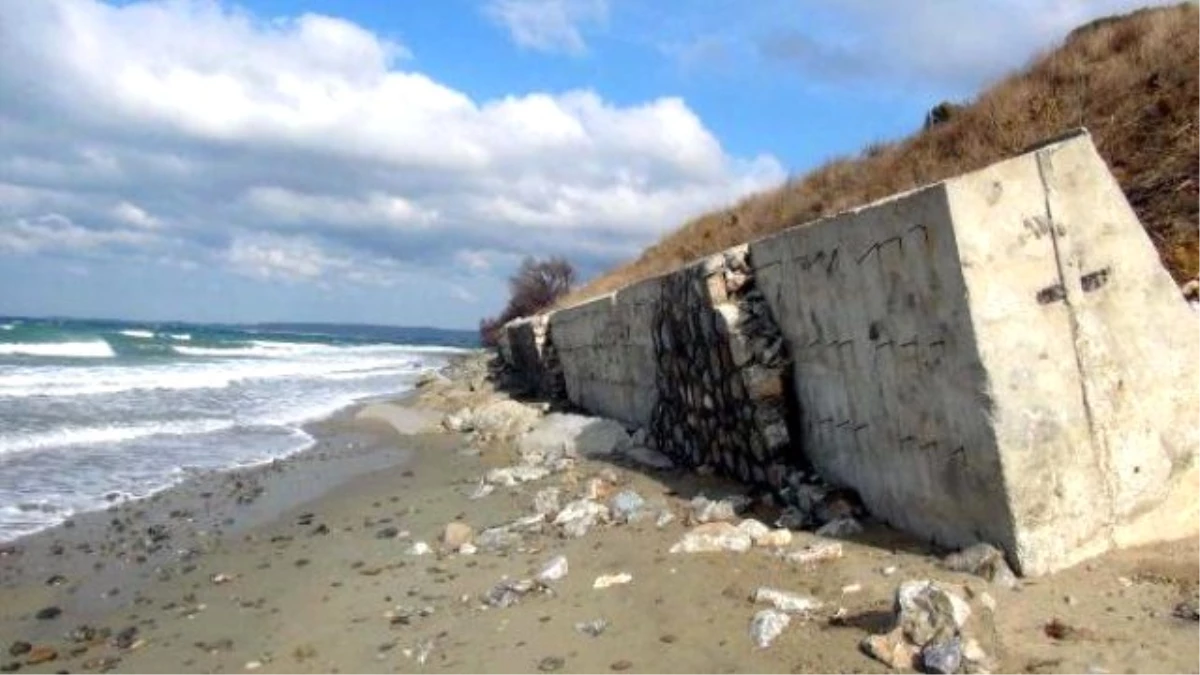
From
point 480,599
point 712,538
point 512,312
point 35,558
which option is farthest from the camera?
point 512,312

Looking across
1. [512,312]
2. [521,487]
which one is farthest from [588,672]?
[512,312]

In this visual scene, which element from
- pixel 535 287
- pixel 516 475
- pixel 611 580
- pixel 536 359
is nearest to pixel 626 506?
pixel 611 580

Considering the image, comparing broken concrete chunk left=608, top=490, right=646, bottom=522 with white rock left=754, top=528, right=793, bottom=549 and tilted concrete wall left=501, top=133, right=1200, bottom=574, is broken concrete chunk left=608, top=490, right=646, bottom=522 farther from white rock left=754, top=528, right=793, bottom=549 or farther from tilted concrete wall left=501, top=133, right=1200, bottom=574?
tilted concrete wall left=501, top=133, right=1200, bottom=574

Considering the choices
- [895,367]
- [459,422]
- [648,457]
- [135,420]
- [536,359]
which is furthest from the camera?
[536,359]

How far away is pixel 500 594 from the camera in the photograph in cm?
616

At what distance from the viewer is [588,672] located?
4.92m

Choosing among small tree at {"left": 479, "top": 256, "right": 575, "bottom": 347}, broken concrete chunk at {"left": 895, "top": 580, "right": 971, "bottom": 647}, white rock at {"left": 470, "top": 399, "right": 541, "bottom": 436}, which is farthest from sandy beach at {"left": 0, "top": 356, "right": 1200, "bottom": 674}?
small tree at {"left": 479, "top": 256, "right": 575, "bottom": 347}

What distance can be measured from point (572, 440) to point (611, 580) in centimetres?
560

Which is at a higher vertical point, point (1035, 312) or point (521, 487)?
point (1035, 312)

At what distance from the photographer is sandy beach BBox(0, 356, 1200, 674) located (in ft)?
15.4

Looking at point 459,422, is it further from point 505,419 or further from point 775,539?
point 775,539

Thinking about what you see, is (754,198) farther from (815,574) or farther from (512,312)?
(512,312)

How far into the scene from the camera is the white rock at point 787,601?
205 inches

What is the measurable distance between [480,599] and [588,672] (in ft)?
4.77
